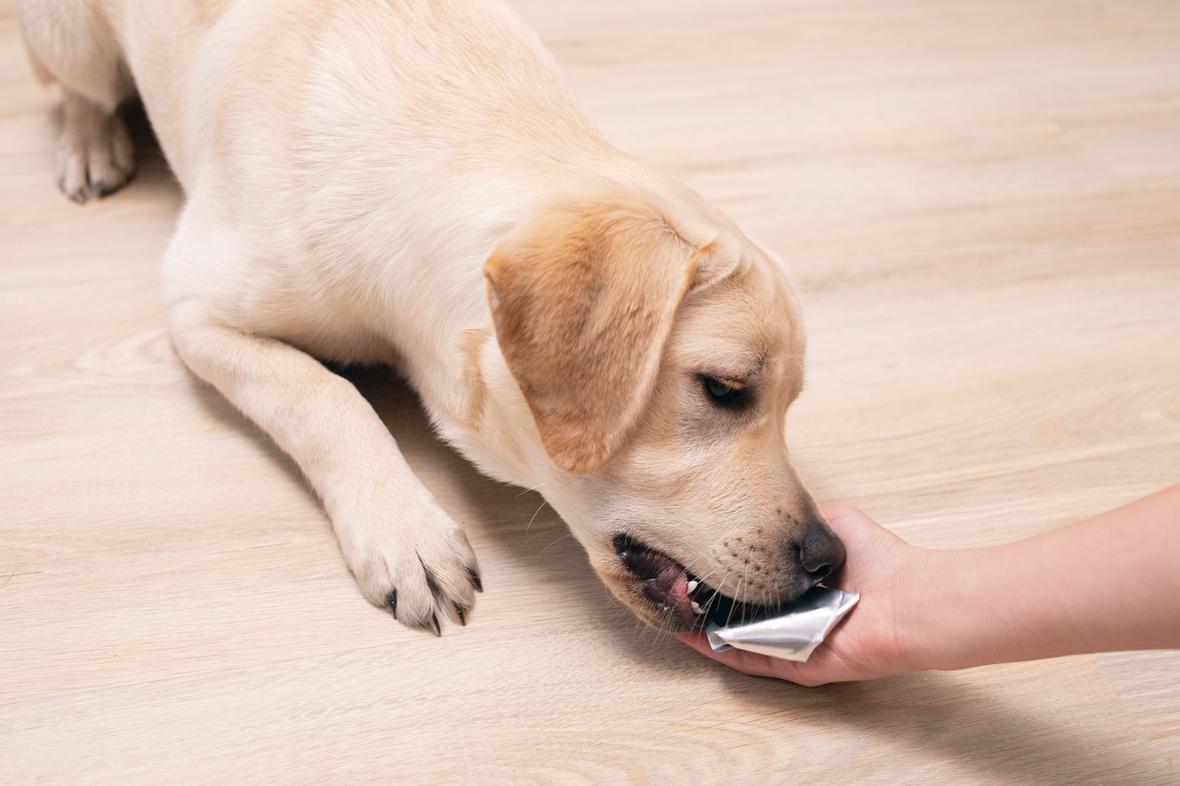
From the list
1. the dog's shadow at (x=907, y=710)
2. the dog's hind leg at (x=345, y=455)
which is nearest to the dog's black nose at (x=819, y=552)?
the dog's shadow at (x=907, y=710)

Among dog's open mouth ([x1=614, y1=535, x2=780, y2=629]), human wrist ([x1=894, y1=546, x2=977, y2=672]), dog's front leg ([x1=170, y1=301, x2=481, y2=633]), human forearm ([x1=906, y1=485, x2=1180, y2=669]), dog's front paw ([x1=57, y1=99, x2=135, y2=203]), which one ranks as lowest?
dog's front paw ([x1=57, y1=99, x2=135, y2=203])

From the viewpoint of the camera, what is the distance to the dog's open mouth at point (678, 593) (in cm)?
177

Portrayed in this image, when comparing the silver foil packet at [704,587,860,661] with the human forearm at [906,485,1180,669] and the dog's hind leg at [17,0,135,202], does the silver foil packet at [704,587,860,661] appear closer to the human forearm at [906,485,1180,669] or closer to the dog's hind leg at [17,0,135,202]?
the human forearm at [906,485,1180,669]

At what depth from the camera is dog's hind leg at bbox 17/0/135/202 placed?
261 cm

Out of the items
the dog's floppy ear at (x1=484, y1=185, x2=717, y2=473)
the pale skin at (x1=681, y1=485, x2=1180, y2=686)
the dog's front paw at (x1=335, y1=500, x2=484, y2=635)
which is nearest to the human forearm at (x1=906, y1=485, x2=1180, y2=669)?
the pale skin at (x1=681, y1=485, x2=1180, y2=686)

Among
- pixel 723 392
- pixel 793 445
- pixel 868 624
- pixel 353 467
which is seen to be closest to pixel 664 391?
pixel 723 392

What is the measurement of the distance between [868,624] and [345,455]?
92 centimetres

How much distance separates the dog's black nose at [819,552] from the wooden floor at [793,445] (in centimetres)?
23

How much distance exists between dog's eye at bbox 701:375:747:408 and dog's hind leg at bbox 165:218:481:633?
529 mm

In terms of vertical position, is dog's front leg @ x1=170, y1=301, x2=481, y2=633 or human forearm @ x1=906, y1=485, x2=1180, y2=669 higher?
human forearm @ x1=906, y1=485, x2=1180, y2=669

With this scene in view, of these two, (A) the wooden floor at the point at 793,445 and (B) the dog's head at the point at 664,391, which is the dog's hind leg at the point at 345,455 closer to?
(A) the wooden floor at the point at 793,445

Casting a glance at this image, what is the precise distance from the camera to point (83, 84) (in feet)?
8.95

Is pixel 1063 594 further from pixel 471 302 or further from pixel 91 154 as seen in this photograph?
pixel 91 154

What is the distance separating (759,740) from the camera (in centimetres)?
176
